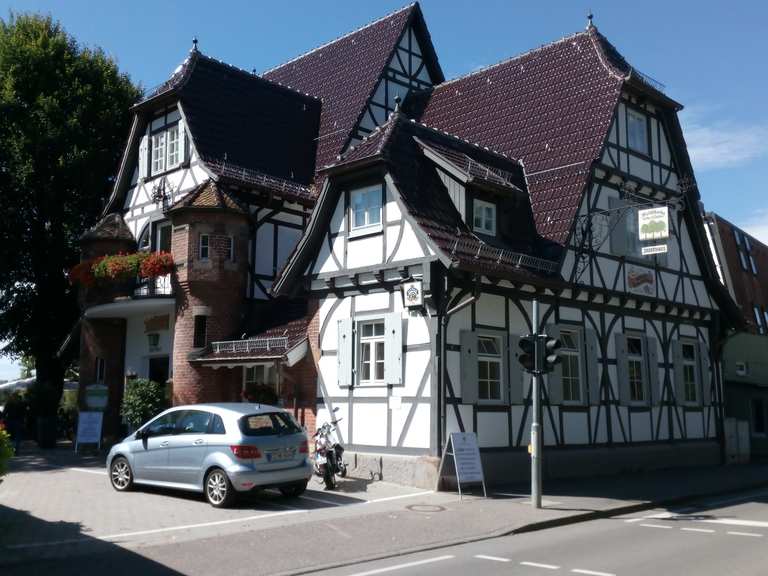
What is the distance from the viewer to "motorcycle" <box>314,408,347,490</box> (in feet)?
49.4

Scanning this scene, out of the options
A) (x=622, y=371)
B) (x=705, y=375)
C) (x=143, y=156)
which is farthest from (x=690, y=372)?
(x=143, y=156)

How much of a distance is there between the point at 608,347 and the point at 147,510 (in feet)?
39.8

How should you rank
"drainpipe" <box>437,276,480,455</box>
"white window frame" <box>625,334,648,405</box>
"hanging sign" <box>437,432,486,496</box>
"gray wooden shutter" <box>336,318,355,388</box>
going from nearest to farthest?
"hanging sign" <box>437,432,486,496</box> < "drainpipe" <box>437,276,480,455</box> < "gray wooden shutter" <box>336,318,355,388</box> < "white window frame" <box>625,334,648,405</box>

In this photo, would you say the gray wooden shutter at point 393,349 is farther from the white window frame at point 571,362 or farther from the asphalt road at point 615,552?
the asphalt road at point 615,552

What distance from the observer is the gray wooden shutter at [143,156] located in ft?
79.9

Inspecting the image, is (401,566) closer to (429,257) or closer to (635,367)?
(429,257)

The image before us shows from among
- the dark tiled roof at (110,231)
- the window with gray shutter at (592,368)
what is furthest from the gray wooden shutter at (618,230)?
the dark tiled roof at (110,231)

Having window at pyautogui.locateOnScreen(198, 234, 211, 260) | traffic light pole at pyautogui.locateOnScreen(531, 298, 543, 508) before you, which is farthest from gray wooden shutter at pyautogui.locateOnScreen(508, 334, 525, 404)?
window at pyautogui.locateOnScreen(198, 234, 211, 260)


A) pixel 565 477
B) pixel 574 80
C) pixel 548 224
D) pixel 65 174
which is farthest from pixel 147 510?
pixel 65 174

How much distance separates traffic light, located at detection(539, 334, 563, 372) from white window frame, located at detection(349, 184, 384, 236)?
503 centimetres

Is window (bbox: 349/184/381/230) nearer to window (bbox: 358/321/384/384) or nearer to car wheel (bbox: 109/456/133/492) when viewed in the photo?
window (bbox: 358/321/384/384)

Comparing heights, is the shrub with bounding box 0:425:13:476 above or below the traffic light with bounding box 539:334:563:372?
below

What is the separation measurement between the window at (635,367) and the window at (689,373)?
222 centimetres

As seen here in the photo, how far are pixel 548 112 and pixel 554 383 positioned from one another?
754 cm
